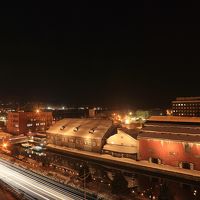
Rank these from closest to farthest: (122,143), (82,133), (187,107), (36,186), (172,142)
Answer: (36,186), (172,142), (122,143), (82,133), (187,107)

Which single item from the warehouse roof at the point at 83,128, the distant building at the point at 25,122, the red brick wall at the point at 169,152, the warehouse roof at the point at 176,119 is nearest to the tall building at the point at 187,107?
the distant building at the point at 25,122

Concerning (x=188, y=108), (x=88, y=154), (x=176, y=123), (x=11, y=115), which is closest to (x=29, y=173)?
(x=88, y=154)

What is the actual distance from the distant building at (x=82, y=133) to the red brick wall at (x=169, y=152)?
25.4 ft

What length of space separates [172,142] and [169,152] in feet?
4.23

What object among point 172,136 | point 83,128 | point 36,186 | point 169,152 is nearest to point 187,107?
point 83,128

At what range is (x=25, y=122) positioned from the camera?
62844 millimetres

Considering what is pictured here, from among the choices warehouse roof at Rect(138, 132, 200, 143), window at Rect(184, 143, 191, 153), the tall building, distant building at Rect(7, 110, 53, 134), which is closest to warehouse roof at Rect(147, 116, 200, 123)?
warehouse roof at Rect(138, 132, 200, 143)

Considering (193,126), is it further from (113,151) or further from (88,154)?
(88,154)

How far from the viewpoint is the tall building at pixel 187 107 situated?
77.8m

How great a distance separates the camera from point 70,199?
20.1m

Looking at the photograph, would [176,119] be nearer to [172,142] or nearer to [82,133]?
[172,142]

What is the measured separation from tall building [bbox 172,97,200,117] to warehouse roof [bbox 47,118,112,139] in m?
43.0

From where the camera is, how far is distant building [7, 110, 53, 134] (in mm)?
61869

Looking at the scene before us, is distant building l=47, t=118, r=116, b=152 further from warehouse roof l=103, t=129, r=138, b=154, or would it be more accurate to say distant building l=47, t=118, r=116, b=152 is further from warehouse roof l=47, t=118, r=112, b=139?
warehouse roof l=103, t=129, r=138, b=154
